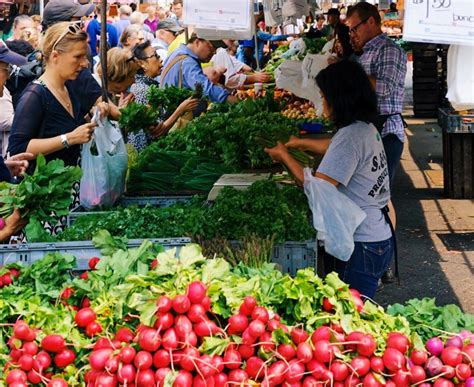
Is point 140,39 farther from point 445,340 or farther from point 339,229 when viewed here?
point 445,340

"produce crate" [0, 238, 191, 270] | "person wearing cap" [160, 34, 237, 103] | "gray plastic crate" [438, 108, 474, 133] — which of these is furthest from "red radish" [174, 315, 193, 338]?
"gray plastic crate" [438, 108, 474, 133]

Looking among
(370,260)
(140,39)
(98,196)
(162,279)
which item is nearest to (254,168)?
(98,196)

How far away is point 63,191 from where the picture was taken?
4.37 meters

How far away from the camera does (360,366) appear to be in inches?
112

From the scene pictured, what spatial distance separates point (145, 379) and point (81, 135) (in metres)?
2.62

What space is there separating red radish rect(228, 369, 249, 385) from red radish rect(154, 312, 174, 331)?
0.27m

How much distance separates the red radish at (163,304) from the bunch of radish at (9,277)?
2.94 feet

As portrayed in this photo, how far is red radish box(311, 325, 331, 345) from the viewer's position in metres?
2.88

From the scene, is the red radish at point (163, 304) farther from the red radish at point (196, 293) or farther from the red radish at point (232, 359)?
the red radish at point (232, 359)

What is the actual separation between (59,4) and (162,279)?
5.62 meters

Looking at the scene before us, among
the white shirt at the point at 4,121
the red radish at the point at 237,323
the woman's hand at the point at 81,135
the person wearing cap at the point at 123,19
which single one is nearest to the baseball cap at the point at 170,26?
the person wearing cap at the point at 123,19

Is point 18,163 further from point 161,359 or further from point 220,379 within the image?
point 220,379

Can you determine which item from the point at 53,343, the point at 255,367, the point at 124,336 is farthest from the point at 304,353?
the point at 53,343

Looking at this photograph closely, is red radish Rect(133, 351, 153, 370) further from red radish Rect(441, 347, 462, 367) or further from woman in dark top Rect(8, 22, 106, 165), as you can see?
woman in dark top Rect(8, 22, 106, 165)
